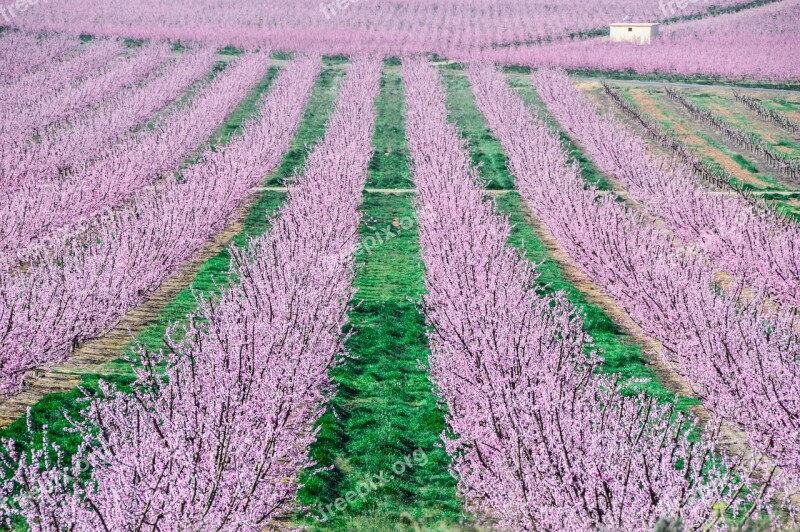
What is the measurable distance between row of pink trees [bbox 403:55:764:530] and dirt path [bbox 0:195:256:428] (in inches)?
157

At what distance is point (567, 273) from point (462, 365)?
8.19 metres

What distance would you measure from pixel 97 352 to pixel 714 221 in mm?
12866

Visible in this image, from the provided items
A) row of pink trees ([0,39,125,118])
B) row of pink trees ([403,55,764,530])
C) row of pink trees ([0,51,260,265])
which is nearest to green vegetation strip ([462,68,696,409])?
row of pink trees ([403,55,764,530])

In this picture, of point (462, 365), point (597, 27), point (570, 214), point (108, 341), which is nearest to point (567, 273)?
point (570, 214)

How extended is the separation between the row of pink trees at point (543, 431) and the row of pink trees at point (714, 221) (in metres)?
4.14

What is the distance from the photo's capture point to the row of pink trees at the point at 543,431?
5.62m

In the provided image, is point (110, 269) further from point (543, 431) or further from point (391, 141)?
point (391, 141)

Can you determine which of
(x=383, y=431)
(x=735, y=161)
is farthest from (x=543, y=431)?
(x=735, y=161)

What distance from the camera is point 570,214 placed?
16266mm

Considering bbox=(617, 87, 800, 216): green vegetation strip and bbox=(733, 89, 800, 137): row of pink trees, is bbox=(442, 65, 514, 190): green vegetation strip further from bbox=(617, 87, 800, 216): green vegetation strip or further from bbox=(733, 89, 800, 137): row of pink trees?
bbox=(733, 89, 800, 137): row of pink trees

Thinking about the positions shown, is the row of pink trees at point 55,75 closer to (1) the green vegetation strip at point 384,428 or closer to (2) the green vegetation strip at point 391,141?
(2) the green vegetation strip at point 391,141

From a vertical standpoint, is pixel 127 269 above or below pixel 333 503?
above

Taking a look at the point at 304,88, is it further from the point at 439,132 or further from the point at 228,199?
the point at 228,199

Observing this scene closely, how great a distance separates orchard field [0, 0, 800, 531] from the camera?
621cm
